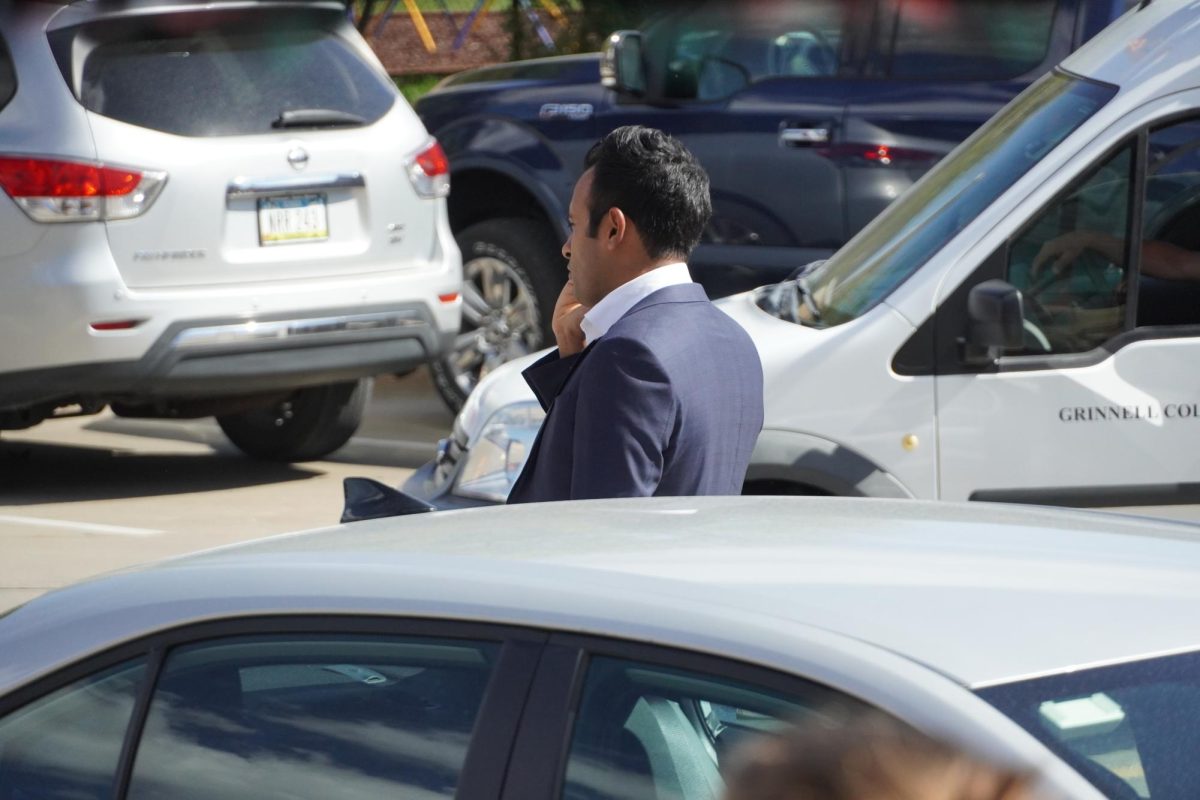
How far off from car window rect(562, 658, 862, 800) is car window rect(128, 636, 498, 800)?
0.15m

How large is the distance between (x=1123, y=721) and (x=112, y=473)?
7.78 meters

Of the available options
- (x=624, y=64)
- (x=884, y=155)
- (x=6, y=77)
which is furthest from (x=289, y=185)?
(x=884, y=155)

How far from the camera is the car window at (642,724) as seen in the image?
1.98 meters

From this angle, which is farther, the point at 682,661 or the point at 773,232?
the point at 773,232

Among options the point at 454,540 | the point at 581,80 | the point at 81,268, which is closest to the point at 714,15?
the point at 581,80

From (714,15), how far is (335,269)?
2181mm

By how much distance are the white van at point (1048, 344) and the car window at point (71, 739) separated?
105 inches

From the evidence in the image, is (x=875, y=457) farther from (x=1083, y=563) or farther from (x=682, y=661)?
(x=682, y=661)

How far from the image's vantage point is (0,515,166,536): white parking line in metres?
7.62

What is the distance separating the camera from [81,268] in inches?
296

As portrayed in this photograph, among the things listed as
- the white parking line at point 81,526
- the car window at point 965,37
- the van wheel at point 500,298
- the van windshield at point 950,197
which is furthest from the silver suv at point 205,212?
the van windshield at point 950,197

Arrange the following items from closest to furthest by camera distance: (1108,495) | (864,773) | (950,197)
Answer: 1. (864,773)
2. (1108,495)
3. (950,197)

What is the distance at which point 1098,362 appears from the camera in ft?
16.0

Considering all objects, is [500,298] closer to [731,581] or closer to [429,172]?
[429,172]
